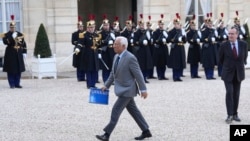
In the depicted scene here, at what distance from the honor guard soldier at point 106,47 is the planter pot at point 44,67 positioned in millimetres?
2531

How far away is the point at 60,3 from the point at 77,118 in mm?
9915

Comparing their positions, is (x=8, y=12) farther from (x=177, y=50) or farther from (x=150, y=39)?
(x=177, y=50)

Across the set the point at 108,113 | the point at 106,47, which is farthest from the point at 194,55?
the point at 108,113

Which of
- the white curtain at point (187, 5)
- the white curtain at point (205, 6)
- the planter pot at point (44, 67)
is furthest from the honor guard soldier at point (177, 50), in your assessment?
the white curtain at point (205, 6)

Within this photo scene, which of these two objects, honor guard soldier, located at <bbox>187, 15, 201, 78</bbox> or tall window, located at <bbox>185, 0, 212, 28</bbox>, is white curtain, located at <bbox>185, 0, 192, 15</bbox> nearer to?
tall window, located at <bbox>185, 0, 212, 28</bbox>

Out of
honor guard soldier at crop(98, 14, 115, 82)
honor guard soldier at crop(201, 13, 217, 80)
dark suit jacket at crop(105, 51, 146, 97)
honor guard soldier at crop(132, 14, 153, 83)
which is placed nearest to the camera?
dark suit jacket at crop(105, 51, 146, 97)

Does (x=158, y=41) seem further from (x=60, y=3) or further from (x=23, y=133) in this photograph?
(x=23, y=133)

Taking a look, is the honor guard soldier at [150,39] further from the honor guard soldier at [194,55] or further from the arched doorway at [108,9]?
the arched doorway at [108,9]

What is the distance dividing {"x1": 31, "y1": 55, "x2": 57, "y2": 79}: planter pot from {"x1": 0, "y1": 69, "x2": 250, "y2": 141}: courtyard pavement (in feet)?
5.97

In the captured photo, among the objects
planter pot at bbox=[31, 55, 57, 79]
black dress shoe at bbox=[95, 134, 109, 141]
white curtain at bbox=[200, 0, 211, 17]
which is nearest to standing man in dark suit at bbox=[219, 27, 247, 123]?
black dress shoe at bbox=[95, 134, 109, 141]

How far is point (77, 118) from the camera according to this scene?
10.2 meters

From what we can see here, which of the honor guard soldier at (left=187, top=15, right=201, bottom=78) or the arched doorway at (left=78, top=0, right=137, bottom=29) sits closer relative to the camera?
the honor guard soldier at (left=187, top=15, right=201, bottom=78)

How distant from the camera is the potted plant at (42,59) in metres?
17.0

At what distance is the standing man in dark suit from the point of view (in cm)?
965
